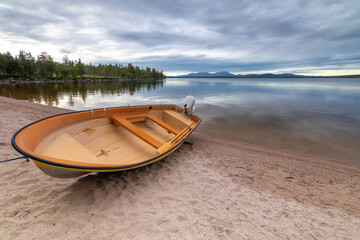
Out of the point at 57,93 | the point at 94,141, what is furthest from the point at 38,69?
the point at 94,141

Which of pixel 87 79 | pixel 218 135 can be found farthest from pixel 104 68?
pixel 218 135

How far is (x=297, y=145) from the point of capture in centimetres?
870

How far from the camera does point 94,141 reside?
4.96 m

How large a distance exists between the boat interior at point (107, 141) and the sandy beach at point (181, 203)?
595mm

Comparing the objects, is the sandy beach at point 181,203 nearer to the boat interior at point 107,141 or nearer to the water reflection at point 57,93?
the boat interior at point 107,141

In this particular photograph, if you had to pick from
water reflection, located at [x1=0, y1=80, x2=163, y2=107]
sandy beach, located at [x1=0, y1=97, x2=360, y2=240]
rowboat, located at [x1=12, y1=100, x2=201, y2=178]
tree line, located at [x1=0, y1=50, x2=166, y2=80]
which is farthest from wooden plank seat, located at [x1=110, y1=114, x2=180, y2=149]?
tree line, located at [x1=0, y1=50, x2=166, y2=80]

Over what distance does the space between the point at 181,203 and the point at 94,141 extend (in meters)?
3.32

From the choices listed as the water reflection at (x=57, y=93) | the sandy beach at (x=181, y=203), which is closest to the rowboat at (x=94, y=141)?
the sandy beach at (x=181, y=203)

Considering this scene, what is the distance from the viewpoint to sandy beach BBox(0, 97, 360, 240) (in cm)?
294

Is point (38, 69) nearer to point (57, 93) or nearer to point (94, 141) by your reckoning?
point (57, 93)

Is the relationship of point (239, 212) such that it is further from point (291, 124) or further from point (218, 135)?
point (291, 124)

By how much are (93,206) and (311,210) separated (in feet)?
16.6

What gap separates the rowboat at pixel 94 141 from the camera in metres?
2.83

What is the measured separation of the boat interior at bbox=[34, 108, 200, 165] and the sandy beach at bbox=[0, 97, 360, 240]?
0.59 m
